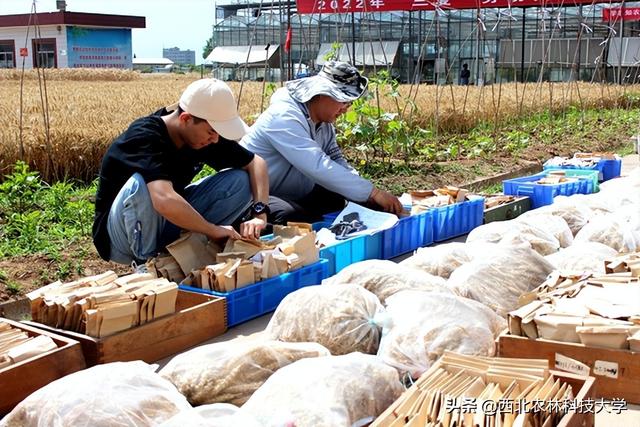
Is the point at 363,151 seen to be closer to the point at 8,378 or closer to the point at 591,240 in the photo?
the point at 591,240

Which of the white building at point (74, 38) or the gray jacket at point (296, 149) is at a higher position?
the white building at point (74, 38)

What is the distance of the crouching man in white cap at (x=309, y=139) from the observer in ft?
15.5

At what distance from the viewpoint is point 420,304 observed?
115 inches

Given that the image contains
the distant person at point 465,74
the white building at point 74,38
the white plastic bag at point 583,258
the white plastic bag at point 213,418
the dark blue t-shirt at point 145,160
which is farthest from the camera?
the white building at point 74,38

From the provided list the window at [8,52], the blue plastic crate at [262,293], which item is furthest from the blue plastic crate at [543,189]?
the window at [8,52]

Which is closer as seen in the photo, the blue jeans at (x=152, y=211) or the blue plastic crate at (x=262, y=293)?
the blue plastic crate at (x=262, y=293)

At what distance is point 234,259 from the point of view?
363 centimetres

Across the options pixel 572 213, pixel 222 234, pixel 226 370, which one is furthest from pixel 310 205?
pixel 226 370

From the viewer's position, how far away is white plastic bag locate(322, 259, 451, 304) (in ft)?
11.1

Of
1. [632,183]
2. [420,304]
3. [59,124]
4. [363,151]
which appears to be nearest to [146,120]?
[420,304]

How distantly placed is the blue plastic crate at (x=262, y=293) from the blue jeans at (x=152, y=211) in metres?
0.41

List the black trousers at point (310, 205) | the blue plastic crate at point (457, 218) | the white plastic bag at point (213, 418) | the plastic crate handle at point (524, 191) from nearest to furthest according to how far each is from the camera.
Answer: the white plastic bag at point (213, 418) → the black trousers at point (310, 205) → the blue plastic crate at point (457, 218) → the plastic crate handle at point (524, 191)

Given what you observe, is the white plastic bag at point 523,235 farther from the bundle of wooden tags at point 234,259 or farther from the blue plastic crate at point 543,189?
the blue plastic crate at point 543,189

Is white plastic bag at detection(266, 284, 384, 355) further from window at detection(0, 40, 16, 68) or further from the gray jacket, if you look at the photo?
window at detection(0, 40, 16, 68)
